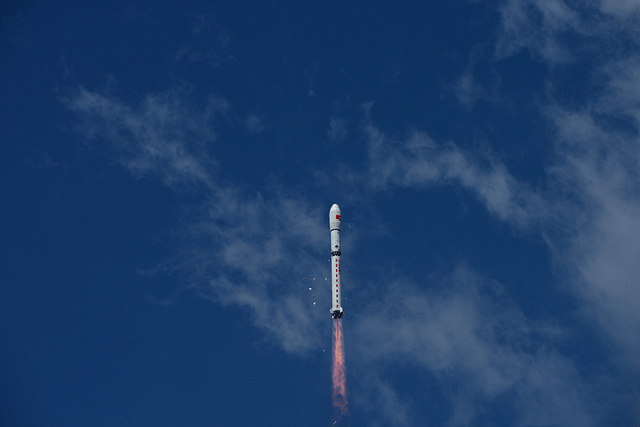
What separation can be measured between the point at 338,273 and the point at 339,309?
7933 millimetres

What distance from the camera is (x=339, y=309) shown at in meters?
194

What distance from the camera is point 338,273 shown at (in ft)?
645
